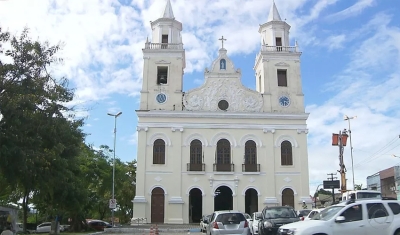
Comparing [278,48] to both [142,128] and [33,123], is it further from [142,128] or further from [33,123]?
[33,123]

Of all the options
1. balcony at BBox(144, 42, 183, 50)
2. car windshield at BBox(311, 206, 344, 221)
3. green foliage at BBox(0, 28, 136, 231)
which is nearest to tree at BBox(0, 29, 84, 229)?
green foliage at BBox(0, 28, 136, 231)

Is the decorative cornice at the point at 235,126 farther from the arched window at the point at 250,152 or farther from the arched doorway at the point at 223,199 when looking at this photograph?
the arched doorway at the point at 223,199

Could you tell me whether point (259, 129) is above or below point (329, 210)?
above

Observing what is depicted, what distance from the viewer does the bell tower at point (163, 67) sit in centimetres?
3888

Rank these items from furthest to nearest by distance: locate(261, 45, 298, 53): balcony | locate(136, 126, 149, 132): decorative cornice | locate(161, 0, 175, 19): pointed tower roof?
locate(161, 0, 175, 19): pointed tower roof < locate(261, 45, 298, 53): balcony < locate(136, 126, 149, 132): decorative cornice

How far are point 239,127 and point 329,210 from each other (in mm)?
25871

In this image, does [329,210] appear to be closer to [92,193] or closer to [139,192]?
[139,192]

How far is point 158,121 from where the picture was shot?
38.3 metres

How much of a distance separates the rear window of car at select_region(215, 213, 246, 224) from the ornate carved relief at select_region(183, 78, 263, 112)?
22.1 metres

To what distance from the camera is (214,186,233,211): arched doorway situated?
127ft

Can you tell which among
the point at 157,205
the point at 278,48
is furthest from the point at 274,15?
the point at 157,205

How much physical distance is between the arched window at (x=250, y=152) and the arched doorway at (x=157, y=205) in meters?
7.76

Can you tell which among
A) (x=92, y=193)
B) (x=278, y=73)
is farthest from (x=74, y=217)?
(x=278, y=73)

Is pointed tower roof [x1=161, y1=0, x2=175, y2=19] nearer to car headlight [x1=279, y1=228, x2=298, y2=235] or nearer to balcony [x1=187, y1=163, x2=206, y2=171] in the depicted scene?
balcony [x1=187, y1=163, x2=206, y2=171]
